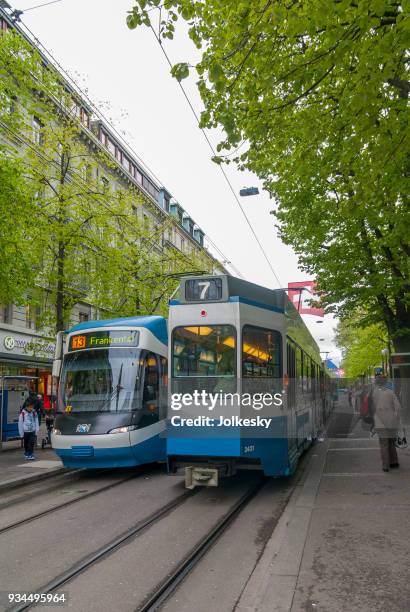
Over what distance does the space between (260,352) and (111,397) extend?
345 centimetres

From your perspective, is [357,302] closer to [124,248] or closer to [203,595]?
[124,248]

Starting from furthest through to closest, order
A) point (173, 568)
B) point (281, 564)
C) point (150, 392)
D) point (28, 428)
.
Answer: point (28, 428) < point (150, 392) < point (173, 568) < point (281, 564)

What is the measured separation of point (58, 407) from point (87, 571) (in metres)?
6.13

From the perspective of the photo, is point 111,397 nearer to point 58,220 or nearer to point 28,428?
point 28,428

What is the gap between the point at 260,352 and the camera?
8523mm

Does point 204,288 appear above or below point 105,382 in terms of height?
above

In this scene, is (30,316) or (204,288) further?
(30,316)

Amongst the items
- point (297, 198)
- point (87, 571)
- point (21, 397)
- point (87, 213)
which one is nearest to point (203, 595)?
point (87, 571)

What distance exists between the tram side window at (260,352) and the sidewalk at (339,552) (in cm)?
191

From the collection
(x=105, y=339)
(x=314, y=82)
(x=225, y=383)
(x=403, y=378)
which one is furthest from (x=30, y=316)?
(x=314, y=82)

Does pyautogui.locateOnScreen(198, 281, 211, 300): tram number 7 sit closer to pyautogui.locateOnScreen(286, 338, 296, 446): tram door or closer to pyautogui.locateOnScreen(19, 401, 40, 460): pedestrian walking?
pyautogui.locateOnScreen(286, 338, 296, 446): tram door

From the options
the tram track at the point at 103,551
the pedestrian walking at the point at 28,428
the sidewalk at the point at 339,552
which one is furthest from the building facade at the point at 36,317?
the sidewalk at the point at 339,552

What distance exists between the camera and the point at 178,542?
237 inches

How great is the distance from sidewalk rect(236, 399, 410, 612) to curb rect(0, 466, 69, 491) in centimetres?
499
